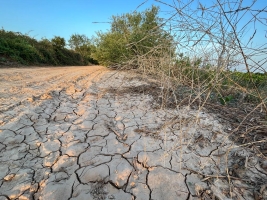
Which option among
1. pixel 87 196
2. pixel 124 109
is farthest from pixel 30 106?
pixel 87 196

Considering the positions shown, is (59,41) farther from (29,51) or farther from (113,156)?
(113,156)

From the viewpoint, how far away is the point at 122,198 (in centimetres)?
98

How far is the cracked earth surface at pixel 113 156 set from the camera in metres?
1.01

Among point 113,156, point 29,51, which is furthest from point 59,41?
point 113,156

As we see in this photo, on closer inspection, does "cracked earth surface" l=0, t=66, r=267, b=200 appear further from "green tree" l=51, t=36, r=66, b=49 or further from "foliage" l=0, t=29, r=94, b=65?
"green tree" l=51, t=36, r=66, b=49

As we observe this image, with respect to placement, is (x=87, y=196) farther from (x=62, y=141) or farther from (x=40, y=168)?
→ (x=62, y=141)

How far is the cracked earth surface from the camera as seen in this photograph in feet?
3.32

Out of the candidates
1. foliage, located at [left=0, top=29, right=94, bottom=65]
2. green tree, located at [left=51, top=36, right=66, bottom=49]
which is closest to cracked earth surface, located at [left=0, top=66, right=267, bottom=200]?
foliage, located at [left=0, top=29, right=94, bottom=65]

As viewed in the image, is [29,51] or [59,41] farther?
[59,41]

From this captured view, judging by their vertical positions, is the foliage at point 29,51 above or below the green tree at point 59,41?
below

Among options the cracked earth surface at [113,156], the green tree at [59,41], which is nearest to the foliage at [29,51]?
the green tree at [59,41]

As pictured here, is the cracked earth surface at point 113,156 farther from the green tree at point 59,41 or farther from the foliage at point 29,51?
the green tree at point 59,41

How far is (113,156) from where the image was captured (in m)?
1.32

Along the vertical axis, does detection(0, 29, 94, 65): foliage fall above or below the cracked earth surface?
above
